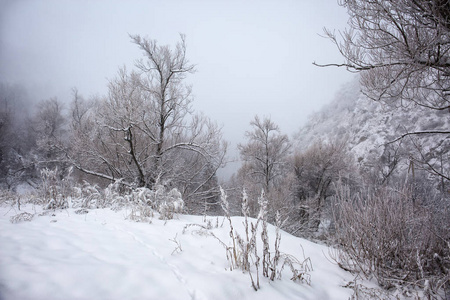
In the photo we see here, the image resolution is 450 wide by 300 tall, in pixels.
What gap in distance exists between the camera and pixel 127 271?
1428 mm

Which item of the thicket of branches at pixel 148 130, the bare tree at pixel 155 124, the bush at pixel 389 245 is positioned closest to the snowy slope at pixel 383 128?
the bare tree at pixel 155 124

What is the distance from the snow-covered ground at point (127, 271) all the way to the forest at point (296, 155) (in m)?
0.35

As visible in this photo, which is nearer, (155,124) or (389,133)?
(155,124)

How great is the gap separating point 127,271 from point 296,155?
19297 millimetres

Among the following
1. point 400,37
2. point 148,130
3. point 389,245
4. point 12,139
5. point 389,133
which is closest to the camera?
point 389,245

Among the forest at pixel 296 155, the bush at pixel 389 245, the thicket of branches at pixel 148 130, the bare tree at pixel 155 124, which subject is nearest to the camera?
the bush at pixel 389 245

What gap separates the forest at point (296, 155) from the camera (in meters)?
2.42

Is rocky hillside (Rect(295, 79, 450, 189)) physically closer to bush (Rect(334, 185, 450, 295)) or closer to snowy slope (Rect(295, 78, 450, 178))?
snowy slope (Rect(295, 78, 450, 178))

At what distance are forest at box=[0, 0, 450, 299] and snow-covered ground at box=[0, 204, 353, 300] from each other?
354 mm

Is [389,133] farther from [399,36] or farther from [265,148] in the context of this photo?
[399,36]

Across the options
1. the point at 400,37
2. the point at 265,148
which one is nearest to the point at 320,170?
the point at 265,148

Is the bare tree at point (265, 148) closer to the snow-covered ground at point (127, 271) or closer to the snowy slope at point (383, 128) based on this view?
the snowy slope at point (383, 128)

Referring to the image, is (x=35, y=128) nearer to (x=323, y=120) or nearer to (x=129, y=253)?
(x=129, y=253)

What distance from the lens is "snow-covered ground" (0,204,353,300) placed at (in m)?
1.15
